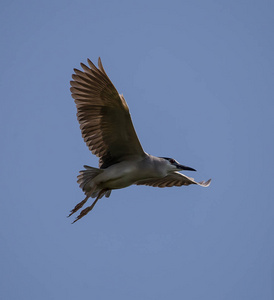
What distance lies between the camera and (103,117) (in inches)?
404

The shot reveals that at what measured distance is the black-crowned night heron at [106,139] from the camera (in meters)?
10.0

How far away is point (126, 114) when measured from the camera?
992 centimetres

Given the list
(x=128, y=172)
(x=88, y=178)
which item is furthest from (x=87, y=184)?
(x=128, y=172)

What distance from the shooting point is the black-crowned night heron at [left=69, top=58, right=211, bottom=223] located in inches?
395

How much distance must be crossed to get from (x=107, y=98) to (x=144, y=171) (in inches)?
55.5

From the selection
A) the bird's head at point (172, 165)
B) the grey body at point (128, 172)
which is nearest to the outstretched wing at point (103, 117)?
the grey body at point (128, 172)

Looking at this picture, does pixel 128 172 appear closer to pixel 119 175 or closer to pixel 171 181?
pixel 119 175

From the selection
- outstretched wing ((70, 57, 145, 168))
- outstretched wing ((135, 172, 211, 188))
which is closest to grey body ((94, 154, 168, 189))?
outstretched wing ((70, 57, 145, 168))

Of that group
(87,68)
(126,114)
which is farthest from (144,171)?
(87,68)

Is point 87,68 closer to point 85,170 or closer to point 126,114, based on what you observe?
point 126,114

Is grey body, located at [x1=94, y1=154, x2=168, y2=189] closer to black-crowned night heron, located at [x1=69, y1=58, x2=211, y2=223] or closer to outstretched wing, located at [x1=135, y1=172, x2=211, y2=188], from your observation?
black-crowned night heron, located at [x1=69, y1=58, x2=211, y2=223]

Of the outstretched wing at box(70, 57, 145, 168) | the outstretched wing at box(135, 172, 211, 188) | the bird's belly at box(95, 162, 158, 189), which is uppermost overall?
the outstretched wing at box(70, 57, 145, 168)

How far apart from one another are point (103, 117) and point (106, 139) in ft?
1.48

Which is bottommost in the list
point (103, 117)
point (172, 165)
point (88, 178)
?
point (172, 165)
